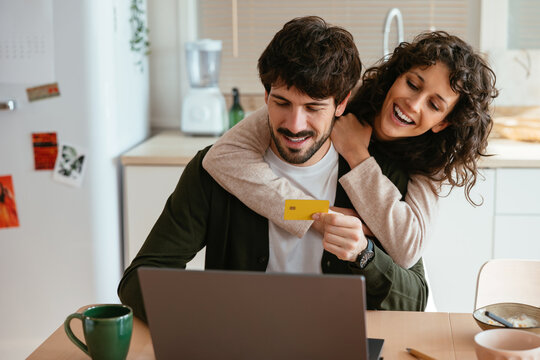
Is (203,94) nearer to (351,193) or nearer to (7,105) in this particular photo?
(7,105)

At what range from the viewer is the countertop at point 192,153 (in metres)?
2.63

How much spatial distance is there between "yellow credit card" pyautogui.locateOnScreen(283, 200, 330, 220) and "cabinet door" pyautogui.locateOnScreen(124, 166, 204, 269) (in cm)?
155

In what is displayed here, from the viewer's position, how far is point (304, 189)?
1665 mm

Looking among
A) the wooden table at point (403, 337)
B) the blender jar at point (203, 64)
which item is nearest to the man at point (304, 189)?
the wooden table at point (403, 337)

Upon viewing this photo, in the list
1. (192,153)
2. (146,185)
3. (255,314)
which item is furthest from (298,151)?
(146,185)

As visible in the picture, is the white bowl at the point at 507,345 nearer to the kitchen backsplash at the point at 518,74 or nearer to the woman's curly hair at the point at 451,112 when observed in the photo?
the woman's curly hair at the point at 451,112

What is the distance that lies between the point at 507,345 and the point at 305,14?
243 cm

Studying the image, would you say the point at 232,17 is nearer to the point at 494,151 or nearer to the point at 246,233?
the point at 494,151

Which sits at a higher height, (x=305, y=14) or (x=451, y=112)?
(x=305, y=14)

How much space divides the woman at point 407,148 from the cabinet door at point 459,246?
3.51 ft

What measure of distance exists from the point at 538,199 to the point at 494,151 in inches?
9.7

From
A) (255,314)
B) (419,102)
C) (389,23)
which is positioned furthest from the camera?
(389,23)

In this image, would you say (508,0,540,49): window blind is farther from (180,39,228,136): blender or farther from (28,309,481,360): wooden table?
(28,309,481,360): wooden table

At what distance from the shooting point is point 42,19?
2.51 meters
